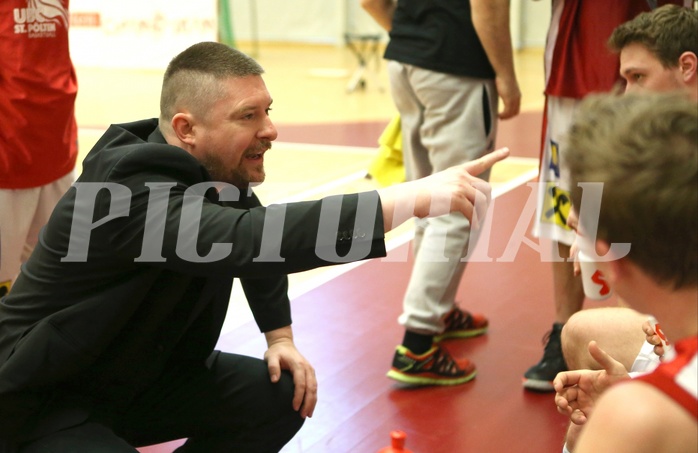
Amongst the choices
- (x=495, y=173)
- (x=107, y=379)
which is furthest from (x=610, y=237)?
(x=495, y=173)

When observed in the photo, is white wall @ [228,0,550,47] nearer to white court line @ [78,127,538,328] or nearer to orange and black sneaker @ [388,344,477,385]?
white court line @ [78,127,538,328]

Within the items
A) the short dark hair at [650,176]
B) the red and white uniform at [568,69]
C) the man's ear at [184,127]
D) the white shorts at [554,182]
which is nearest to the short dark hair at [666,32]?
the red and white uniform at [568,69]

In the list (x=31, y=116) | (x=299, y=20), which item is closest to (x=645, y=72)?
(x=31, y=116)

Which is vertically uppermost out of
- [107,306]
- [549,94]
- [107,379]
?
[549,94]

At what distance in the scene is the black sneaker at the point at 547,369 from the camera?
11.2ft

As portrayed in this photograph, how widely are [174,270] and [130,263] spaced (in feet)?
0.36

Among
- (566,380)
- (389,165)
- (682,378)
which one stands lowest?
(389,165)

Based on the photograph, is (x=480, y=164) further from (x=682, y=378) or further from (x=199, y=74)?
(x=682, y=378)

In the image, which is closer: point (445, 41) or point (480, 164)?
point (480, 164)

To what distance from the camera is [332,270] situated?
4.81 m

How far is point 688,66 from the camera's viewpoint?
277cm

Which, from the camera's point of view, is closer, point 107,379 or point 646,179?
point 646,179

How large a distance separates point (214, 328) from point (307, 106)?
7699 millimetres

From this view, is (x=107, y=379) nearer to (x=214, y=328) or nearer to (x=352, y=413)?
(x=214, y=328)
